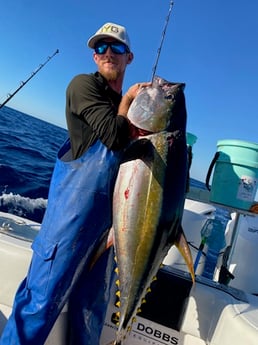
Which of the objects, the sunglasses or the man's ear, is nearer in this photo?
the sunglasses

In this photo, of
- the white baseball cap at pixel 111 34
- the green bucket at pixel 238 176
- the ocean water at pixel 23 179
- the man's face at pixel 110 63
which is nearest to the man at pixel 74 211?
the man's face at pixel 110 63

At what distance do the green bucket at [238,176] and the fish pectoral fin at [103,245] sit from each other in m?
1.10

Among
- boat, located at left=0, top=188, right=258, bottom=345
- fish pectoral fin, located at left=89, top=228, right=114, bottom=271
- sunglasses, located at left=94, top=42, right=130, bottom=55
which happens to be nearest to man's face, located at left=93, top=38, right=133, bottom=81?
sunglasses, located at left=94, top=42, right=130, bottom=55

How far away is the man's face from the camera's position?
85.4 inches

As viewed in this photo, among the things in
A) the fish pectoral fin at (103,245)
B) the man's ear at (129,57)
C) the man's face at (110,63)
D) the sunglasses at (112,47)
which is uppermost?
the man's ear at (129,57)

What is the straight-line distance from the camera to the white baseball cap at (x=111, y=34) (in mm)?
2125

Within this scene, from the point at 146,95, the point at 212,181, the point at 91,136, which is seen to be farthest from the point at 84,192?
the point at 212,181

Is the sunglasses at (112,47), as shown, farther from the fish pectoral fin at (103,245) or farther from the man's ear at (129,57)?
the fish pectoral fin at (103,245)

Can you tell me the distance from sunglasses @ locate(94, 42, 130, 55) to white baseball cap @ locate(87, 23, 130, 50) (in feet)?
0.09

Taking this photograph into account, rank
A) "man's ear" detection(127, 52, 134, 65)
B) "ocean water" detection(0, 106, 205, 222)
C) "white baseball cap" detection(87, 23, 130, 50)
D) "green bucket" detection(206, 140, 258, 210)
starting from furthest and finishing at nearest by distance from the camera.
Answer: "ocean water" detection(0, 106, 205, 222) < "green bucket" detection(206, 140, 258, 210) < "man's ear" detection(127, 52, 134, 65) < "white baseball cap" detection(87, 23, 130, 50)

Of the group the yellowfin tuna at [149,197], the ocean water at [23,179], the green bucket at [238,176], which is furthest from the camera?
the ocean water at [23,179]

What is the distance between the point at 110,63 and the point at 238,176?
1282mm

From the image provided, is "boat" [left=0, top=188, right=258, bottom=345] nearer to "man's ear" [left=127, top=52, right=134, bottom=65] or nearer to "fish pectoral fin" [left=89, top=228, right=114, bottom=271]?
"fish pectoral fin" [left=89, top=228, right=114, bottom=271]

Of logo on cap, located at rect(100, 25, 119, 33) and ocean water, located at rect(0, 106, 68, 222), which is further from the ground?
logo on cap, located at rect(100, 25, 119, 33)
